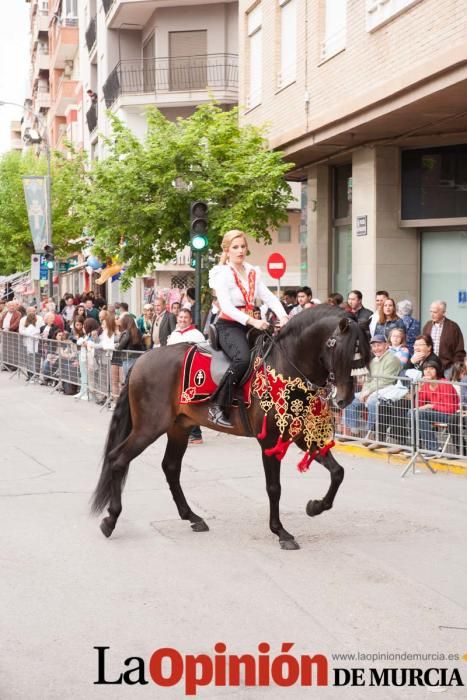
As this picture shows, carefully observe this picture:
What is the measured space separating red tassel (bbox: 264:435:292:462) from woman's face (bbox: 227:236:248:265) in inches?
60.4

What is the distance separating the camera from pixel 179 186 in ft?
66.7

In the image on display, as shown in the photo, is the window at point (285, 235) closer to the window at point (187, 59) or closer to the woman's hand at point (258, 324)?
the window at point (187, 59)

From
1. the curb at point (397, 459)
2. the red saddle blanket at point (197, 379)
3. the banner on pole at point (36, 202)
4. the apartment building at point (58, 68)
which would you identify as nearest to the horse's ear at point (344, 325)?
the red saddle blanket at point (197, 379)

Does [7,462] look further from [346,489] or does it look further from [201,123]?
[201,123]

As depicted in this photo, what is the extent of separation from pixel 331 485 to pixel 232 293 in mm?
1785

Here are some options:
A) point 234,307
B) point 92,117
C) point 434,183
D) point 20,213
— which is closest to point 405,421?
point 234,307

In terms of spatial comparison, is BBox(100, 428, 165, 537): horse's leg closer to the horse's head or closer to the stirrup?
the stirrup

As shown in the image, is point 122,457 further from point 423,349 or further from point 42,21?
point 42,21

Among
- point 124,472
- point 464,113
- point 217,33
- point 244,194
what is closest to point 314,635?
point 124,472

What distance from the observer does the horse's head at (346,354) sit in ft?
24.6

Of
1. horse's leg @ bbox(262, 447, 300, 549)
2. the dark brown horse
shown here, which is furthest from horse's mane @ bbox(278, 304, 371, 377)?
horse's leg @ bbox(262, 447, 300, 549)

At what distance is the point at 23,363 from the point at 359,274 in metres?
9.33

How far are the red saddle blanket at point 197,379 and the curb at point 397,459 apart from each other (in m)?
4.23

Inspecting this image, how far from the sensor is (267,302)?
27.6 feet
